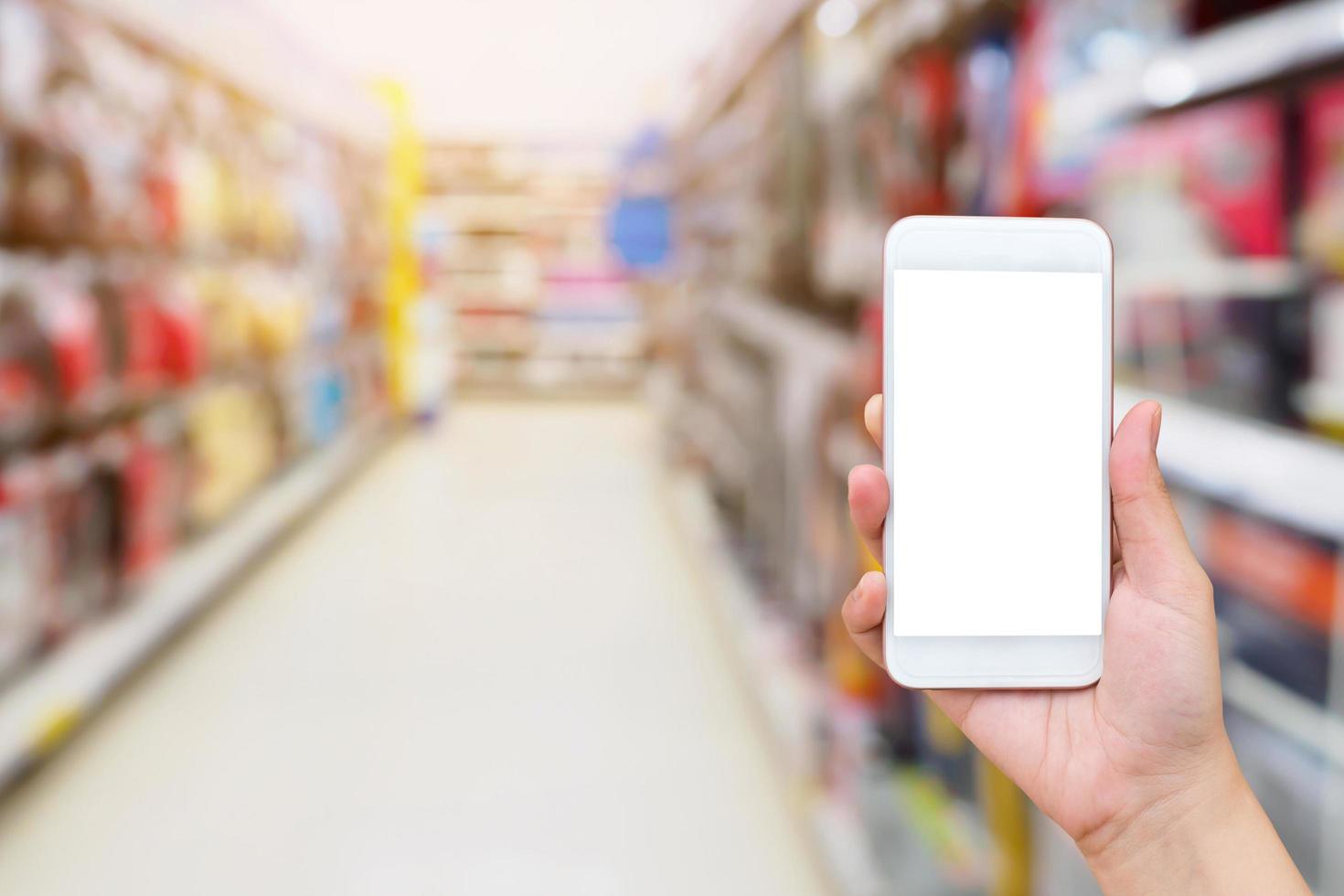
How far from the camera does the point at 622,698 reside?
2904 millimetres

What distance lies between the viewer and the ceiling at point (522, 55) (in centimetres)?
812

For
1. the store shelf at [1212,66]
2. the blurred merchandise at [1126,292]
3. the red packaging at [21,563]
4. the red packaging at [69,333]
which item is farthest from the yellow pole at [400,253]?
the store shelf at [1212,66]

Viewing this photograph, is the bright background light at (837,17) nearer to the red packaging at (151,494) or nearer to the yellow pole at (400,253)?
the red packaging at (151,494)

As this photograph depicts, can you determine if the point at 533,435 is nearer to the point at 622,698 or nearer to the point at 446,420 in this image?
the point at 446,420

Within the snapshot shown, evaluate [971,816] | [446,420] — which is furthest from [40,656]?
[446,420]

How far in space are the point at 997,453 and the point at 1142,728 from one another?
5.3 inches

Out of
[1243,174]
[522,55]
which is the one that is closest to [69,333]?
[1243,174]

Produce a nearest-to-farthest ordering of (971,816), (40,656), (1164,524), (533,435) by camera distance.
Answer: (1164,524), (971,816), (40,656), (533,435)

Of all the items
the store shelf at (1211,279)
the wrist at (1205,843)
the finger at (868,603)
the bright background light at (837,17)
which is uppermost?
the bright background light at (837,17)

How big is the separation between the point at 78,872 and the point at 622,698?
1293mm

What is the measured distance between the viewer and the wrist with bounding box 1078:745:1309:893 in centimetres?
47

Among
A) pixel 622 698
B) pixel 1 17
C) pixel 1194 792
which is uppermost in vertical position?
pixel 1 17

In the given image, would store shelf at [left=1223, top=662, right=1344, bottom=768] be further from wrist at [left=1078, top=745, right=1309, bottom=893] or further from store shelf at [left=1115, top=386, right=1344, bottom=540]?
wrist at [left=1078, top=745, right=1309, bottom=893]

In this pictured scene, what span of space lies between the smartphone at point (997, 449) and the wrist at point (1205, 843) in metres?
0.07
